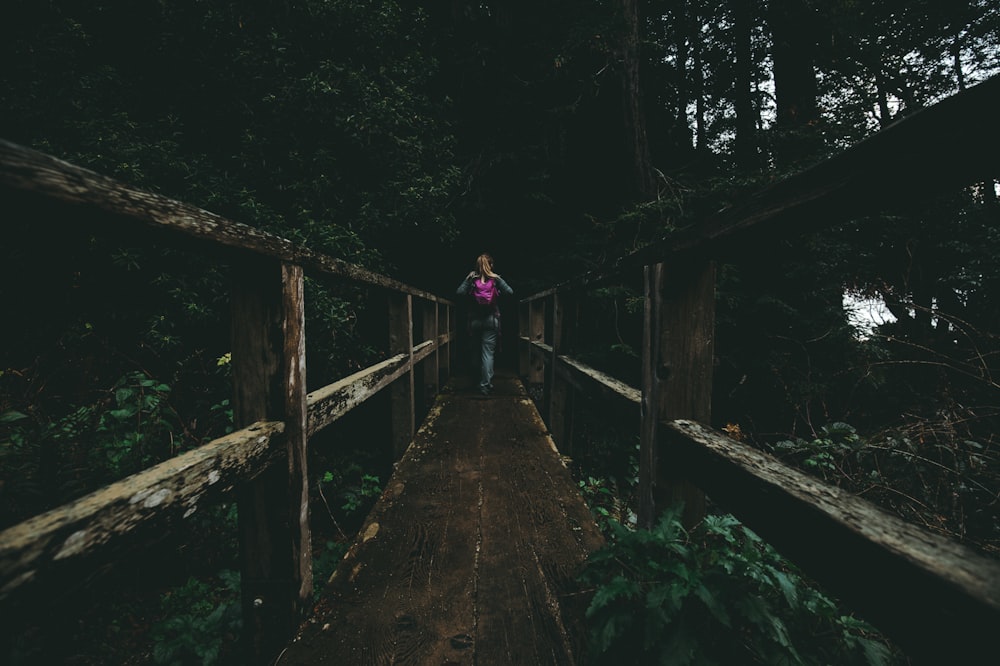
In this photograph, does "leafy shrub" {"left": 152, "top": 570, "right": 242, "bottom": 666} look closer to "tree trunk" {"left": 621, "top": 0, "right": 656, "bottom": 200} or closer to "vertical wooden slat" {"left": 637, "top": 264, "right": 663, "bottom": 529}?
"vertical wooden slat" {"left": 637, "top": 264, "right": 663, "bottom": 529}

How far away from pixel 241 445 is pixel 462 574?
3.04 feet

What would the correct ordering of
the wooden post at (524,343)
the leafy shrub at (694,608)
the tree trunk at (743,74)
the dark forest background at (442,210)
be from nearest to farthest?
the leafy shrub at (694,608) → the dark forest background at (442,210) → the wooden post at (524,343) → the tree trunk at (743,74)

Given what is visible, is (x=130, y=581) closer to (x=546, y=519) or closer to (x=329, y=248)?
(x=546, y=519)

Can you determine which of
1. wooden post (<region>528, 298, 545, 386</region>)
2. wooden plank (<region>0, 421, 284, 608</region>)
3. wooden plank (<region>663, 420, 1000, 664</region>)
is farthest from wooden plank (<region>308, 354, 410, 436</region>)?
wooden post (<region>528, 298, 545, 386</region>)

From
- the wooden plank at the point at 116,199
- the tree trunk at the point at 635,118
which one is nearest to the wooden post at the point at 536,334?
the tree trunk at the point at 635,118

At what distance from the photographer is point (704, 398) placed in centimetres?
135

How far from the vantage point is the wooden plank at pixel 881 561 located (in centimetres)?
50

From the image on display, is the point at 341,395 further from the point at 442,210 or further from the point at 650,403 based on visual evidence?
the point at 442,210

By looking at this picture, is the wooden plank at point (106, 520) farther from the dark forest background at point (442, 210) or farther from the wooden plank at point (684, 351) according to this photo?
the dark forest background at point (442, 210)

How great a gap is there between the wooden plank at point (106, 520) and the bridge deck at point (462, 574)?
0.61 meters

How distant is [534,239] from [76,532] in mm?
10551

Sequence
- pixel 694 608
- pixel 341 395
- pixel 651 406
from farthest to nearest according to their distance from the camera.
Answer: pixel 341 395
pixel 651 406
pixel 694 608

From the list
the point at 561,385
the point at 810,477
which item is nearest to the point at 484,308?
the point at 561,385

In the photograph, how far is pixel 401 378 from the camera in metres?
3.22
